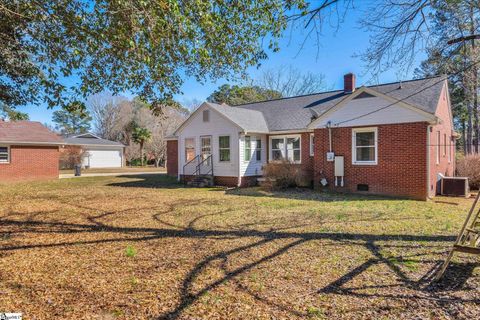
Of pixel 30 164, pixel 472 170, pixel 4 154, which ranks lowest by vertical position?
pixel 472 170

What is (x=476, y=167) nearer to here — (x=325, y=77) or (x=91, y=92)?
(x=91, y=92)

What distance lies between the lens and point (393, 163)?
1158 centimetres

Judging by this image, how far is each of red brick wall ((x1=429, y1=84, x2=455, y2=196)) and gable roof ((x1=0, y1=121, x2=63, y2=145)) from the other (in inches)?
860

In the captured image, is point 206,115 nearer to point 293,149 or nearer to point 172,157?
point 293,149

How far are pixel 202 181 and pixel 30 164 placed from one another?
40.9 feet

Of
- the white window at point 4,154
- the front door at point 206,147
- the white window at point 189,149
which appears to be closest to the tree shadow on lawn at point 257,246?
the front door at point 206,147

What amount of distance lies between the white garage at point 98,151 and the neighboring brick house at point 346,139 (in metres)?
21.1

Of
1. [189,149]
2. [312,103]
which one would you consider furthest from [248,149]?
[312,103]

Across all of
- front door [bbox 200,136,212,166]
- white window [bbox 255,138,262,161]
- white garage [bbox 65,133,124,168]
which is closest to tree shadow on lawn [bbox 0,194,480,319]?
white window [bbox 255,138,262,161]

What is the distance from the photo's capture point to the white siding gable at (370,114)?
11.3 metres

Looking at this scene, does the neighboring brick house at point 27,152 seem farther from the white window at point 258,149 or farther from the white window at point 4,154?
the white window at point 258,149

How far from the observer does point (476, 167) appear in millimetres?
13891

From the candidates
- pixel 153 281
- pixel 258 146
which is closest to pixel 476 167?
pixel 258 146

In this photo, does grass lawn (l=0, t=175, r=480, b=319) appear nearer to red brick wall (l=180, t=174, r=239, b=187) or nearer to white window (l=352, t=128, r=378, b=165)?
white window (l=352, t=128, r=378, b=165)
